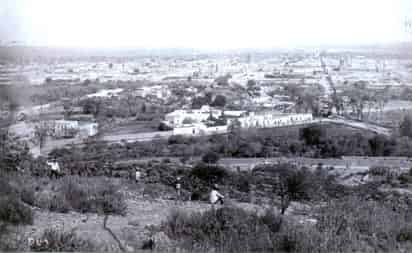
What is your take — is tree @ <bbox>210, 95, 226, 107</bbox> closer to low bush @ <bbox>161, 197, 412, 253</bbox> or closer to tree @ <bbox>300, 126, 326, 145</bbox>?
tree @ <bbox>300, 126, 326, 145</bbox>

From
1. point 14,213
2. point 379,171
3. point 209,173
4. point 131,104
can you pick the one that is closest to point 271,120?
point 209,173

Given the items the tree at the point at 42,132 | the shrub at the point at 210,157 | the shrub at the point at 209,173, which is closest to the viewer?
the shrub at the point at 209,173

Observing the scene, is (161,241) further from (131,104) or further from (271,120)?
(131,104)

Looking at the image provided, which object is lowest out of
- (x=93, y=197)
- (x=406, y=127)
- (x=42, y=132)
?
(x=93, y=197)

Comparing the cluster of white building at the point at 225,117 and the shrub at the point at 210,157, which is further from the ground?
the cluster of white building at the point at 225,117

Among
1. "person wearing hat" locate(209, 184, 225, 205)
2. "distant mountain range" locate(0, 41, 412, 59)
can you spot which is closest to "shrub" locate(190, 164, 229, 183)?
"person wearing hat" locate(209, 184, 225, 205)

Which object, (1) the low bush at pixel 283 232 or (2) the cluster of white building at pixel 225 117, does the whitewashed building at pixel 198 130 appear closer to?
(2) the cluster of white building at pixel 225 117

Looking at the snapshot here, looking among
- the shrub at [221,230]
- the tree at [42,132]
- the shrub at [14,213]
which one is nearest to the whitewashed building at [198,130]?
the tree at [42,132]
